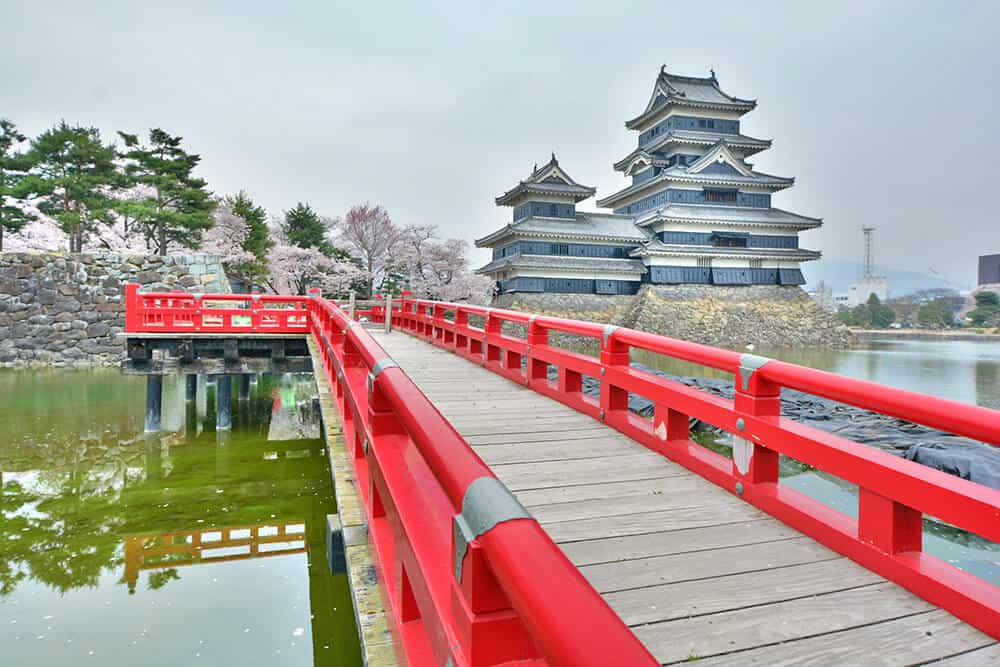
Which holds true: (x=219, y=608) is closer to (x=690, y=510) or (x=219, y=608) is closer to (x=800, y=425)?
(x=690, y=510)

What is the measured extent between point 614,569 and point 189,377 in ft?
47.8

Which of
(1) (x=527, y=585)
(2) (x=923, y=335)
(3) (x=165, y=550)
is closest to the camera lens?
(1) (x=527, y=585)

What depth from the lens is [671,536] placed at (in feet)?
8.08

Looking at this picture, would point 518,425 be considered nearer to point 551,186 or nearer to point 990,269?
point 551,186

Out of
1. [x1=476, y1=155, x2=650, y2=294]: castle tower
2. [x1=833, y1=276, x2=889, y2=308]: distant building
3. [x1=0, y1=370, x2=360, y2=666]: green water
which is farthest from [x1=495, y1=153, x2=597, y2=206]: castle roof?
[x1=833, y1=276, x2=889, y2=308]: distant building

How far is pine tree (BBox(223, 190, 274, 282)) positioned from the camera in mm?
29275

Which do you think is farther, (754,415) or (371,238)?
(371,238)

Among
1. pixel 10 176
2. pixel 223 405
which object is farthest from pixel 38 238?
pixel 223 405

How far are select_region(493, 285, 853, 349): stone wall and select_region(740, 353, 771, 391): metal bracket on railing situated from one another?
2870 centimetres

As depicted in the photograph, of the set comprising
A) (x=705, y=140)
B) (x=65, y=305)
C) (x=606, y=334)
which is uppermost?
(x=705, y=140)

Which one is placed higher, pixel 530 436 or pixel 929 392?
pixel 530 436

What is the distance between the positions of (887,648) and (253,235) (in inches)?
Result: 1267

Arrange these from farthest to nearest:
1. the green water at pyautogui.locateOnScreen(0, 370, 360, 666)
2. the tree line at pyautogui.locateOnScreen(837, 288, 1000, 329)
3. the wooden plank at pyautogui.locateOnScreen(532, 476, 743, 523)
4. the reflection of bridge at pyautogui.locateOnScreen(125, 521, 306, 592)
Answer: the tree line at pyautogui.locateOnScreen(837, 288, 1000, 329) → the reflection of bridge at pyautogui.locateOnScreen(125, 521, 306, 592) → the green water at pyautogui.locateOnScreen(0, 370, 360, 666) → the wooden plank at pyautogui.locateOnScreen(532, 476, 743, 523)

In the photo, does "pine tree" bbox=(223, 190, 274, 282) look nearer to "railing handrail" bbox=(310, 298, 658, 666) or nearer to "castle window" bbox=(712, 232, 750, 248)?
"castle window" bbox=(712, 232, 750, 248)
